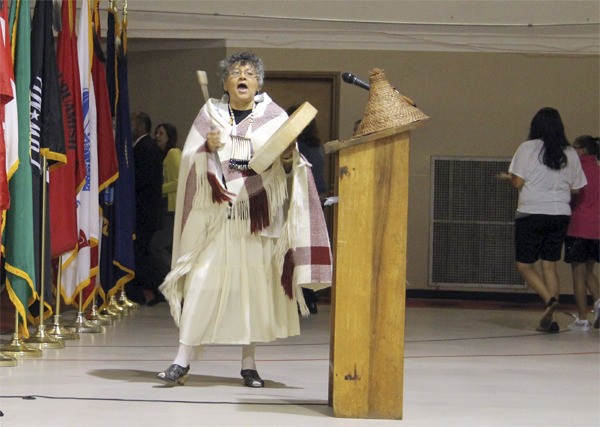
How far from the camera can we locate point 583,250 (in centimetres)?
922

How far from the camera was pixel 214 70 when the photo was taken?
11.4 m

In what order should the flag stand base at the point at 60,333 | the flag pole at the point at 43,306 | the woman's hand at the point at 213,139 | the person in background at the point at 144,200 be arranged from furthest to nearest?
the person in background at the point at 144,200 < the flag stand base at the point at 60,333 < the flag pole at the point at 43,306 < the woman's hand at the point at 213,139

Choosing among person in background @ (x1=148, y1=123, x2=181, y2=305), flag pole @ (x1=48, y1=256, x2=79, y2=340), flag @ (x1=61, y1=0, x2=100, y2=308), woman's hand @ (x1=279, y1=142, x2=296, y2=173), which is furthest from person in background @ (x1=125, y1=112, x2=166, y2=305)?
woman's hand @ (x1=279, y1=142, x2=296, y2=173)

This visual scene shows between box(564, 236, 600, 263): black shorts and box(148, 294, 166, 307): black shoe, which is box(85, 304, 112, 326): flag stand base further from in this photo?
box(564, 236, 600, 263): black shorts

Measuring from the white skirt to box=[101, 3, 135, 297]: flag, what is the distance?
3382mm

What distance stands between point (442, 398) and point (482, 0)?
627 cm

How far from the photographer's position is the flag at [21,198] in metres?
6.46

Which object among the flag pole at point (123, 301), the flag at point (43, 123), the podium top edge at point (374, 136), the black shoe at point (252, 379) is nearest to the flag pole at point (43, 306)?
the flag at point (43, 123)

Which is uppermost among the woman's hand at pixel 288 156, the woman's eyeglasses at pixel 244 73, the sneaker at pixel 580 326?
the woman's eyeglasses at pixel 244 73

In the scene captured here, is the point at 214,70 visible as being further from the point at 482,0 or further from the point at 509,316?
the point at 509,316

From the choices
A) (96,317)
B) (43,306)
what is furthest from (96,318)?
(43,306)

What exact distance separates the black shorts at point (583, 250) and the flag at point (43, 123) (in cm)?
416

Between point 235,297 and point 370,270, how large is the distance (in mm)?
983

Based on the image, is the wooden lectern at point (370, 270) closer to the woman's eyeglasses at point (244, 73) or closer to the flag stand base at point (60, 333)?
the woman's eyeglasses at point (244, 73)
